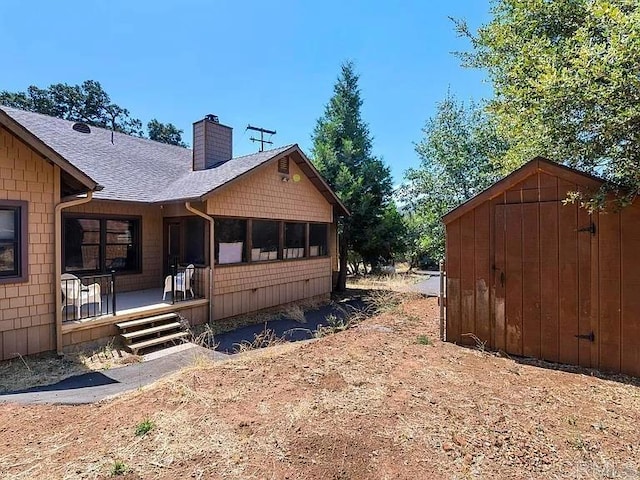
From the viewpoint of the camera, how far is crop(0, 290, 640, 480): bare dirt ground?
9.39 ft

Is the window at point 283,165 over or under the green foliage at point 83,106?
under

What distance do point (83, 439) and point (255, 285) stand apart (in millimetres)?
7094

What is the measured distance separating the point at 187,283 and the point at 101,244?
263cm

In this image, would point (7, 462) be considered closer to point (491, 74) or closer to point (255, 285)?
point (255, 285)

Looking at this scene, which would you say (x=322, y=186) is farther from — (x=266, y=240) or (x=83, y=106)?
(x=83, y=106)

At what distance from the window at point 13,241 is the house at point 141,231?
0.02 meters

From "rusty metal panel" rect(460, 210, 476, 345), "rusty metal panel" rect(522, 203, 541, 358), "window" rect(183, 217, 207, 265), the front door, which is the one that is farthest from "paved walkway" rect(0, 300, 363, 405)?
"rusty metal panel" rect(522, 203, 541, 358)

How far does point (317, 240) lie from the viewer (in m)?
13.3

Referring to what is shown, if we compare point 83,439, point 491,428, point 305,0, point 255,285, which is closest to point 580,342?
point 491,428

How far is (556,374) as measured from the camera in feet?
16.5

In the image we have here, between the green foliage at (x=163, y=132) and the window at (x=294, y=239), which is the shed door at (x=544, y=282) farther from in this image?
the green foliage at (x=163, y=132)

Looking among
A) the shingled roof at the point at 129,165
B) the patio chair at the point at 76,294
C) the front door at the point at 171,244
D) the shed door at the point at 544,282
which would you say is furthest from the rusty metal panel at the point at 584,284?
the front door at the point at 171,244

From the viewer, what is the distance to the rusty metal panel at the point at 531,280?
225 inches

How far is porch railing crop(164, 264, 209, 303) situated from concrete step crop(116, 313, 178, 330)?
1.88 ft
